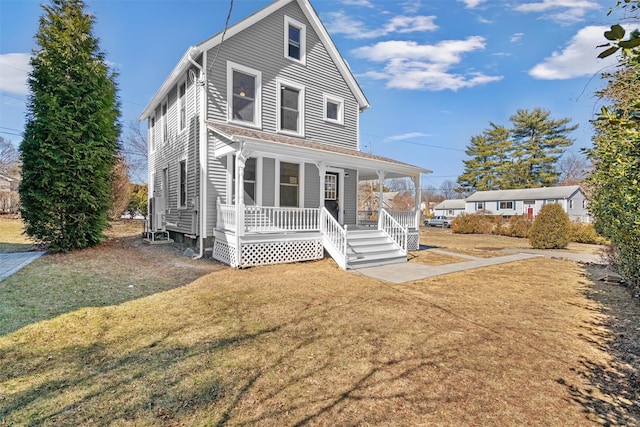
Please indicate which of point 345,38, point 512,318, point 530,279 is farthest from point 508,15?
point 512,318

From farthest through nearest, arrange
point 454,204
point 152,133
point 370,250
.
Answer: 1. point 454,204
2. point 152,133
3. point 370,250

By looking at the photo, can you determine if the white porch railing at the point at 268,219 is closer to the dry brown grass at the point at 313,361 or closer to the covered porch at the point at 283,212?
the covered porch at the point at 283,212

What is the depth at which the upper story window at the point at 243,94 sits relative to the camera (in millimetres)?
10695

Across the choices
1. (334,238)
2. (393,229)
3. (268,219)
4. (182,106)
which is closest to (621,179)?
(334,238)

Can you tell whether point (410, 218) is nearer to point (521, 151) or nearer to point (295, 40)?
point (295, 40)

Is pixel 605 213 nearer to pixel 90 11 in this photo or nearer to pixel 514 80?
pixel 90 11

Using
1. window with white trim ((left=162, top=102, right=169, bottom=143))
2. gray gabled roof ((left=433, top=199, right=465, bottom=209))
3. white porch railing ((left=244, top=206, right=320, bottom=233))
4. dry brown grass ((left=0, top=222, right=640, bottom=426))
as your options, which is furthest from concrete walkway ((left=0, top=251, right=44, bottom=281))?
gray gabled roof ((left=433, top=199, right=465, bottom=209))

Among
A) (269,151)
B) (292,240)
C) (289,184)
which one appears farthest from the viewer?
(289,184)

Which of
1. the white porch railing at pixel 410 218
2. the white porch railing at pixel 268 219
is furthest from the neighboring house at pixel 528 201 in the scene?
the white porch railing at pixel 268 219

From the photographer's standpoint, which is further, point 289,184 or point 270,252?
point 289,184

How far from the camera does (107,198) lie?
1041cm

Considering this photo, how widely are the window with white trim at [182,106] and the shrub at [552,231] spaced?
17853 mm

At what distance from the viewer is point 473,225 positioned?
91.2 ft

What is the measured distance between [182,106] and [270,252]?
7132 millimetres
